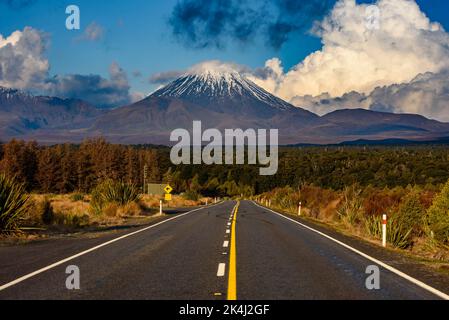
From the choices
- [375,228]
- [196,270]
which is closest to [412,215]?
[375,228]

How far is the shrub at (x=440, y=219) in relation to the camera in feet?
49.0

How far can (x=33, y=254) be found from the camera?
12.3 meters

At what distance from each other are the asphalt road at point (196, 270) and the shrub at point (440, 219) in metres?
3.04

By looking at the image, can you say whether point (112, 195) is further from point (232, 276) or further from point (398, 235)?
point (232, 276)

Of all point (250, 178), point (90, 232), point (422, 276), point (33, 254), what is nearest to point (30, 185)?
point (250, 178)

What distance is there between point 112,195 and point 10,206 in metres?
15.1

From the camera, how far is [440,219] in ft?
49.9

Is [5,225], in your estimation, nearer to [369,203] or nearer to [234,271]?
[234,271]

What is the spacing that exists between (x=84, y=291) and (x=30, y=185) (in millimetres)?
80228

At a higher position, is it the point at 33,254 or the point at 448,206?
the point at 448,206

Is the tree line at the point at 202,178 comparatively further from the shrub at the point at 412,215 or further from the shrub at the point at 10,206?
the shrub at the point at 10,206

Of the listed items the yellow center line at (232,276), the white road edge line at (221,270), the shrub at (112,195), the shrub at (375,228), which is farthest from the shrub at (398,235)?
the shrub at (112,195)

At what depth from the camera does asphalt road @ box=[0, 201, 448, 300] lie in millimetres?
8008

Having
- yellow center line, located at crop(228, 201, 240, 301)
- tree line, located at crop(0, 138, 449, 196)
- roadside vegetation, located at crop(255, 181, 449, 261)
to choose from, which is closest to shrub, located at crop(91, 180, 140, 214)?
roadside vegetation, located at crop(255, 181, 449, 261)
